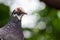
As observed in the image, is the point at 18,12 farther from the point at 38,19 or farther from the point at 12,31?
the point at 38,19

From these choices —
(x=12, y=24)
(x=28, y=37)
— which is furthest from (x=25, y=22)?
(x=12, y=24)

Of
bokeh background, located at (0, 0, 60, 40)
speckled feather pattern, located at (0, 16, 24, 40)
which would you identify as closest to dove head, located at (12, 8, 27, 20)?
speckled feather pattern, located at (0, 16, 24, 40)

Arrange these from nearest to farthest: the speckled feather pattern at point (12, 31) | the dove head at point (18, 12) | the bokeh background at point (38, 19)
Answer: the speckled feather pattern at point (12, 31) → the dove head at point (18, 12) → the bokeh background at point (38, 19)

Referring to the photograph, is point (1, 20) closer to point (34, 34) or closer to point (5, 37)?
point (34, 34)

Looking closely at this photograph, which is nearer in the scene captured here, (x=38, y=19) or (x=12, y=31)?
(x=12, y=31)

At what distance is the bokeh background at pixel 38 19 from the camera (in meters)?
5.36

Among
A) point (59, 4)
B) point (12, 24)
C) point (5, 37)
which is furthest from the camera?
point (59, 4)

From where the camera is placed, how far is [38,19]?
221 inches

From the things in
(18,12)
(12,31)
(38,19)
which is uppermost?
(18,12)

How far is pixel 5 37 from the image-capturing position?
3.23 m

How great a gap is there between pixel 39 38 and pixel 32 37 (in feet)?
0.40

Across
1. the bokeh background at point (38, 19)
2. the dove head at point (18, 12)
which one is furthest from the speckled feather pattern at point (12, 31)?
the bokeh background at point (38, 19)

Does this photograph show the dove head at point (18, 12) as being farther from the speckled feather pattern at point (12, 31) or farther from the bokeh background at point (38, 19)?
the bokeh background at point (38, 19)

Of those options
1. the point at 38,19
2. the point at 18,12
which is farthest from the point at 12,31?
the point at 38,19
